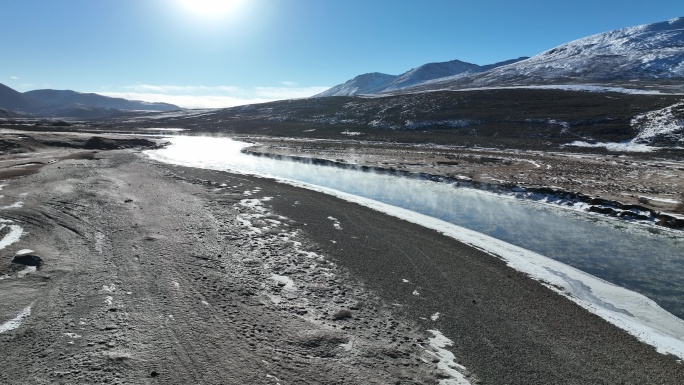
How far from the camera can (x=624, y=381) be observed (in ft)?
26.5

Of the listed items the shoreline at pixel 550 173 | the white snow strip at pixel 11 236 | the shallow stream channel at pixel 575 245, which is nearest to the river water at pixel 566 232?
the shallow stream channel at pixel 575 245

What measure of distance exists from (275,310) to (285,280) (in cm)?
203

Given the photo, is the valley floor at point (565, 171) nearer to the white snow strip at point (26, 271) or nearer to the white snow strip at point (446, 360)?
the white snow strip at point (446, 360)

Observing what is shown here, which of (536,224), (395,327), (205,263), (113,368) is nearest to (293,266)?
(205,263)

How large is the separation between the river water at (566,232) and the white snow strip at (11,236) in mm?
19886

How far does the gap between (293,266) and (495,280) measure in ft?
23.9

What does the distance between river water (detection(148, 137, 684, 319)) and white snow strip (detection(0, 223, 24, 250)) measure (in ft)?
65.2

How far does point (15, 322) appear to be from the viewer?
8.84m

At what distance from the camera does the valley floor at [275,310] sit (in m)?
7.93

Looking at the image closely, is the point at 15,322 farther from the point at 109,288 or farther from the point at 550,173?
the point at 550,173

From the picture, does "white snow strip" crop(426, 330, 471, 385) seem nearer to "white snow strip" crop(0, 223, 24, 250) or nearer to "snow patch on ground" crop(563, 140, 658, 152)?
"white snow strip" crop(0, 223, 24, 250)

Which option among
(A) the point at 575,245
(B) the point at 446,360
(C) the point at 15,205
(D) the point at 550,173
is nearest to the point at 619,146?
(D) the point at 550,173

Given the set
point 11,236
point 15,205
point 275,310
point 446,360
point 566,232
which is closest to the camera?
point 446,360

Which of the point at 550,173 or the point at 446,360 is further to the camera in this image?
the point at 550,173
